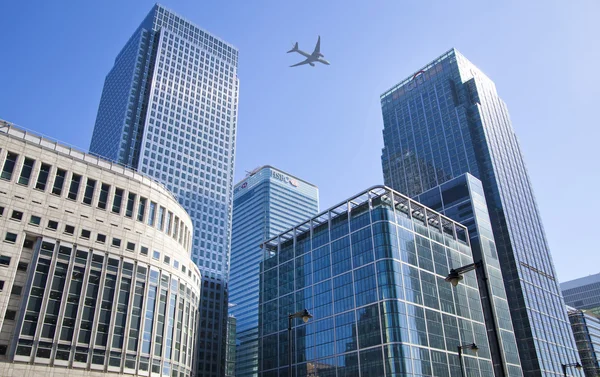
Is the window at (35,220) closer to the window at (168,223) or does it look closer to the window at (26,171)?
the window at (26,171)

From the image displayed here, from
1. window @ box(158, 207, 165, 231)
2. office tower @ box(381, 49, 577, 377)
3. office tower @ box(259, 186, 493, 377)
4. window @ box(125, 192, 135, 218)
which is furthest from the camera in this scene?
office tower @ box(381, 49, 577, 377)

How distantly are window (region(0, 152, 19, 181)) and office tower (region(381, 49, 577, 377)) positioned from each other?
425 ft

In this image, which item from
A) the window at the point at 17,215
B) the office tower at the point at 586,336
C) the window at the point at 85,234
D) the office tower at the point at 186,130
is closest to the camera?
the window at the point at 17,215

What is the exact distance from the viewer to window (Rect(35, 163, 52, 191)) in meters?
63.7

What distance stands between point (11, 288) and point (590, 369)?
179 m

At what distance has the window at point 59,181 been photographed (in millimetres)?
65000

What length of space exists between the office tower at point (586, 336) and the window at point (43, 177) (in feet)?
585

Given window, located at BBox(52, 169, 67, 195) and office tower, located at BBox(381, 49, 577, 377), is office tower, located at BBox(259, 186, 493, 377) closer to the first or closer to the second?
office tower, located at BBox(381, 49, 577, 377)

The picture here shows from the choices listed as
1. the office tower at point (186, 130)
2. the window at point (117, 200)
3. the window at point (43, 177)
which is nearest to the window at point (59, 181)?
the window at point (43, 177)

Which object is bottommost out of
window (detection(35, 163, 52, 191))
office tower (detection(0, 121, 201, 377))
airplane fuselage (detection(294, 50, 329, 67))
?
office tower (detection(0, 121, 201, 377))

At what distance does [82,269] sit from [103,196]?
11074 millimetres

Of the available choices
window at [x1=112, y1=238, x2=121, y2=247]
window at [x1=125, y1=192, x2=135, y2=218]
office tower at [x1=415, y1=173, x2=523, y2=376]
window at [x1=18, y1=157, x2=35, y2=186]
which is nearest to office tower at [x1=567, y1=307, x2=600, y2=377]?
office tower at [x1=415, y1=173, x2=523, y2=376]

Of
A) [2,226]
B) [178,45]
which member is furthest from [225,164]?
[2,226]

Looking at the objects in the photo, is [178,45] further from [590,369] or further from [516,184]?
[590,369]
